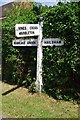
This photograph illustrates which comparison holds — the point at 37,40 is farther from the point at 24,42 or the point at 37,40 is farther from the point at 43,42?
the point at 24,42

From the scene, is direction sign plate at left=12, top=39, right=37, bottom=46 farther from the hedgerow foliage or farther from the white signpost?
the hedgerow foliage

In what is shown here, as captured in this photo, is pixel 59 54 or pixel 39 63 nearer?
pixel 59 54

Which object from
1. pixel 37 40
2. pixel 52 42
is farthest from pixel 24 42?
pixel 52 42

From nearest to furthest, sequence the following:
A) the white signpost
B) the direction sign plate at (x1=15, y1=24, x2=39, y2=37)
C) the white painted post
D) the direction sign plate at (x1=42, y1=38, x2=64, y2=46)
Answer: the direction sign plate at (x1=42, y1=38, x2=64, y2=46), the white signpost, the white painted post, the direction sign plate at (x1=15, y1=24, x2=39, y2=37)

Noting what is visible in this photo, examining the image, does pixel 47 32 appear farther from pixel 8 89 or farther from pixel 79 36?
pixel 8 89

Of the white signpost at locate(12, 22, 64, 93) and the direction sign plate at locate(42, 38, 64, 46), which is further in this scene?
the white signpost at locate(12, 22, 64, 93)

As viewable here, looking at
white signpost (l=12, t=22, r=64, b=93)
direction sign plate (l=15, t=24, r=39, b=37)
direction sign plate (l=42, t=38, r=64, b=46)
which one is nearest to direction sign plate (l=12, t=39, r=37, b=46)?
white signpost (l=12, t=22, r=64, b=93)

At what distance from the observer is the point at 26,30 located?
342 inches

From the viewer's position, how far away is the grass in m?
6.42

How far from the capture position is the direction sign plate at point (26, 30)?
848cm

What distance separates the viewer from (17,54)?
9531mm

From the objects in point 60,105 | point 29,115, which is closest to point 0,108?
point 29,115

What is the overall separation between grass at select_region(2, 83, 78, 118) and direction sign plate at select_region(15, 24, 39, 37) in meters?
1.80

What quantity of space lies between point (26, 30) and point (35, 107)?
2672mm
